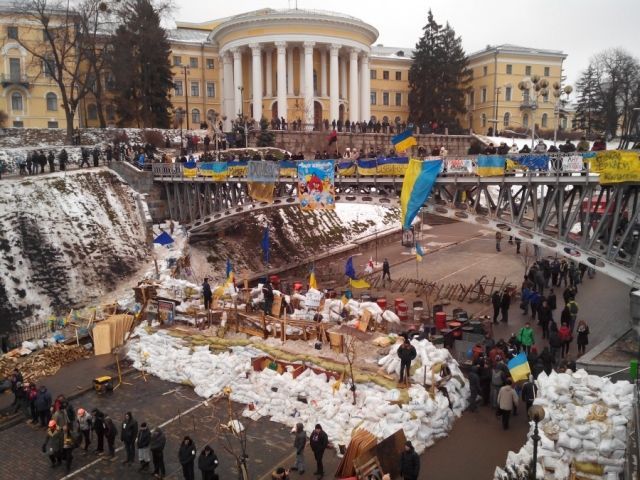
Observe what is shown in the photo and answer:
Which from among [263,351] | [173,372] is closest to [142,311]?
[173,372]

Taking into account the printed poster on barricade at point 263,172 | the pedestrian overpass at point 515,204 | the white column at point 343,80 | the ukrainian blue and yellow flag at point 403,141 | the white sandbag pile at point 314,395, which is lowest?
the white sandbag pile at point 314,395

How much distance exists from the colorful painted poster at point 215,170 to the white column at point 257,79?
2309 cm

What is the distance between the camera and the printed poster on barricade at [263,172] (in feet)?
87.2

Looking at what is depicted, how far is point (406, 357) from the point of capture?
14133 mm

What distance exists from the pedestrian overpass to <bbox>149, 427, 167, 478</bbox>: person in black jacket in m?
13.4

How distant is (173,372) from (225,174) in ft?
44.5

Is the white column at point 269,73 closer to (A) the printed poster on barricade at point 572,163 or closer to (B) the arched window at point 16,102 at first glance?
(B) the arched window at point 16,102

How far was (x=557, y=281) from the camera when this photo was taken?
26922 millimetres

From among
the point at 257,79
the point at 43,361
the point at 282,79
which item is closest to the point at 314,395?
the point at 43,361

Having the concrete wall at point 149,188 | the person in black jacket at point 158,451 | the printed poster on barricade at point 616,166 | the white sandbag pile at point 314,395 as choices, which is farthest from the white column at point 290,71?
the person in black jacket at point 158,451

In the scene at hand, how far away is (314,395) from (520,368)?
5302mm

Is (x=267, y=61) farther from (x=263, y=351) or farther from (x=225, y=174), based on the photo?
(x=263, y=351)

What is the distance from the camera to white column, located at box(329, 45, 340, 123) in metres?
52.1

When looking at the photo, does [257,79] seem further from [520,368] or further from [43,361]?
[520,368]
